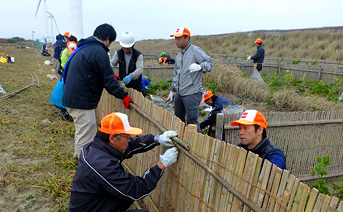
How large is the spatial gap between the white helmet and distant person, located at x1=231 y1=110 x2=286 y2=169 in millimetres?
2771

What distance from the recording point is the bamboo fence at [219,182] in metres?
1.41

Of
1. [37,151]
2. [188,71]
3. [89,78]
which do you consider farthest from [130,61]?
[37,151]

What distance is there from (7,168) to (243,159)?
3453 millimetres

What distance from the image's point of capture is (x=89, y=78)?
3326mm

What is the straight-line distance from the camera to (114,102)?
418cm

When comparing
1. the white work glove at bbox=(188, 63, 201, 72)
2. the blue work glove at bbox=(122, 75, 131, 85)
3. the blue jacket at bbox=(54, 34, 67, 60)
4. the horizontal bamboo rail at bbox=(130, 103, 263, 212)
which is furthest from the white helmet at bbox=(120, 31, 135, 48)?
the blue jacket at bbox=(54, 34, 67, 60)

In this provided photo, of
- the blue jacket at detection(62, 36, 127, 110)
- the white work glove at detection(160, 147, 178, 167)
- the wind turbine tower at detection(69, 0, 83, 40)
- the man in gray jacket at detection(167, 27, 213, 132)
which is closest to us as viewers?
the white work glove at detection(160, 147, 178, 167)

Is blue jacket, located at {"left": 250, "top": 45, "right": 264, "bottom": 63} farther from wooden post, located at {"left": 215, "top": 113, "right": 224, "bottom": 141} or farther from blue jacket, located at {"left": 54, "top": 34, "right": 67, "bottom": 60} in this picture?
wooden post, located at {"left": 215, "top": 113, "right": 224, "bottom": 141}

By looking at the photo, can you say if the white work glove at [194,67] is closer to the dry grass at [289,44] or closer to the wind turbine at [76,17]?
the wind turbine at [76,17]

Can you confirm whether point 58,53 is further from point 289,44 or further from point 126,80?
point 289,44

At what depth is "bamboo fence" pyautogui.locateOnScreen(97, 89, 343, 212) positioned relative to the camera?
141 centimetres

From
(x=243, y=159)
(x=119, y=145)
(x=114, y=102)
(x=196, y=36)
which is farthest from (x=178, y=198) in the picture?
(x=196, y=36)

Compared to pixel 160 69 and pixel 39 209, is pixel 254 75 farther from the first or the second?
pixel 39 209

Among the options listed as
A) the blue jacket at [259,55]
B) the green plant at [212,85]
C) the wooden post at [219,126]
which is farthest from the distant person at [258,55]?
the wooden post at [219,126]
